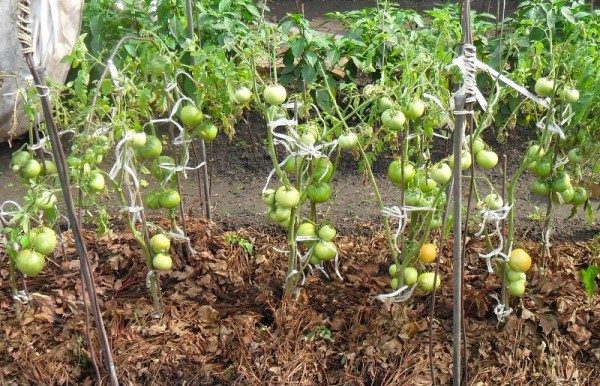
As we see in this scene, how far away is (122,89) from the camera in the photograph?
2.33m

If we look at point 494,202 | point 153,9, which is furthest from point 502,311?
point 153,9

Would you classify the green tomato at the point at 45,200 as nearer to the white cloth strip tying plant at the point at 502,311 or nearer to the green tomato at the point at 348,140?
the green tomato at the point at 348,140

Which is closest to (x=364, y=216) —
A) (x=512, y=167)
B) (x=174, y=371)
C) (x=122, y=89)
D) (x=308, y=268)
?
(x=308, y=268)

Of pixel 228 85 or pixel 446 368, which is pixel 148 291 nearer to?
pixel 228 85

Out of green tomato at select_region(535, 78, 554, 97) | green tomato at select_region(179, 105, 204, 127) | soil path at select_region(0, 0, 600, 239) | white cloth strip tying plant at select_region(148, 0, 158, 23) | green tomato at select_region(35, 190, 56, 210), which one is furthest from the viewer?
white cloth strip tying plant at select_region(148, 0, 158, 23)

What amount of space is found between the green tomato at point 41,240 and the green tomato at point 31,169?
25cm

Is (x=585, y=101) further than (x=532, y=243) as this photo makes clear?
No

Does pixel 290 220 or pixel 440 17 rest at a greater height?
pixel 440 17

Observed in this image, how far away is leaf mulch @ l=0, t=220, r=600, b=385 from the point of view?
2.61m

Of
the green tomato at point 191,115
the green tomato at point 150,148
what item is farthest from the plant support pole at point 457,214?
the green tomato at point 150,148

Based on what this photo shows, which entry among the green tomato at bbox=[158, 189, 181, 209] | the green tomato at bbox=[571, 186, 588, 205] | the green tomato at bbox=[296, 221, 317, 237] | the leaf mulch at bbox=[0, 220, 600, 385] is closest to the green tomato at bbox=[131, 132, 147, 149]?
the green tomato at bbox=[158, 189, 181, 209]

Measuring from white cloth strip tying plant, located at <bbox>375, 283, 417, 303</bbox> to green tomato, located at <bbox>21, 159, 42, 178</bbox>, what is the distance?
132cm

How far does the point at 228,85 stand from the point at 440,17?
1091mm

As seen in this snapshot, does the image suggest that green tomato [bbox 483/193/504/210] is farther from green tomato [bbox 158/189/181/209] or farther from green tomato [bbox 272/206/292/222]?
green tomato [bbox 158/189/181/209]
